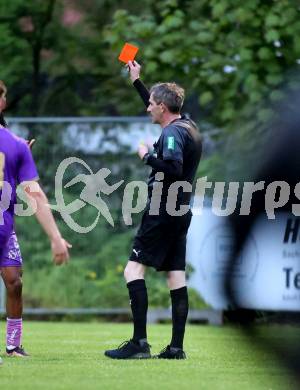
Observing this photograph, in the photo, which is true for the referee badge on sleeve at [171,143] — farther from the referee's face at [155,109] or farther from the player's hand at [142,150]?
the referee's face at [155,109]

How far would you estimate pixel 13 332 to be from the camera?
6.96 metres

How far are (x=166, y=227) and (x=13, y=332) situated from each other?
124 centimetres

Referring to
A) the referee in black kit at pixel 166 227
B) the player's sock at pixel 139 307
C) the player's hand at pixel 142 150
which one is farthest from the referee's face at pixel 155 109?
the player's sock at pixel 139 307

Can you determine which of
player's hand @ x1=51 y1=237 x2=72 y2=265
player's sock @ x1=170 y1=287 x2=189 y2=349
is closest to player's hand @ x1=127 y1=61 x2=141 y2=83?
player's sock @ x1=170 y1=287 x2=189 y2=349

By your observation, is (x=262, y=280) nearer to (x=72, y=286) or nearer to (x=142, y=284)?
(x=142, y=284)

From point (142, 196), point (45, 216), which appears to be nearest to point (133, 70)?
point (45, 216)

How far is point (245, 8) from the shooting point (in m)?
14.1

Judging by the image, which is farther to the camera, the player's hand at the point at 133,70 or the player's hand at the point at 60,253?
the player's hand at the point at 133,70

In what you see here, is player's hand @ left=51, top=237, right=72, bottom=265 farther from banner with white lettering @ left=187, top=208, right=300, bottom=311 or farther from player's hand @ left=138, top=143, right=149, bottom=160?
banner with white lettering @ left=187, top=208, right=300, bottom=311

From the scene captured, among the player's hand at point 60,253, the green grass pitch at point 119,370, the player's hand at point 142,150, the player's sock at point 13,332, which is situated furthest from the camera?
the player's sock at point 13,332

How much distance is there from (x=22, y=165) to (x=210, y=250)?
13.9 feet

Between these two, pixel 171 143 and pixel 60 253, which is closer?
pixel 60 253

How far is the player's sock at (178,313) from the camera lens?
6812 millimetres

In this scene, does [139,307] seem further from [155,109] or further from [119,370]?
[155,109]
